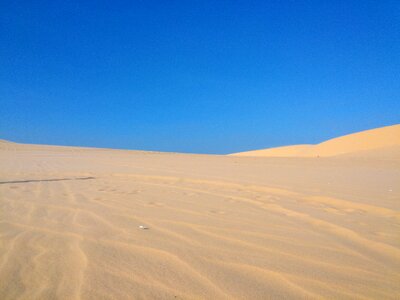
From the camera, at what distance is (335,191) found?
16.6 ft

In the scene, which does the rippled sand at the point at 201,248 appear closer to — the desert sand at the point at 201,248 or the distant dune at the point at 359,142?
the desert sand at the point at 201,248

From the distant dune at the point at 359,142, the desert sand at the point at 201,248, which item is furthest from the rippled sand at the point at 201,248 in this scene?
the distant dune at the point at 359,142

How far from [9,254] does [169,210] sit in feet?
6.01

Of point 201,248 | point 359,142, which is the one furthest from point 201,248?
point 359,142

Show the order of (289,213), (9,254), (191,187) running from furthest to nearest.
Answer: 1. (191,187)
2. (289,213)
3. (9,254)

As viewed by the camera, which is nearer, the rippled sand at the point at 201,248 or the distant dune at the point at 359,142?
the rippled sand at the point at 201,248

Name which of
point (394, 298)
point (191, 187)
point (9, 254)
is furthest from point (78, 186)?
point (394, 298)

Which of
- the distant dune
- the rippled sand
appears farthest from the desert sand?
the distant dune

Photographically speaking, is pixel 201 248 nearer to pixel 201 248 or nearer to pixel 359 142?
pixel 201 248

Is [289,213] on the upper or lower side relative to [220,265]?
upper

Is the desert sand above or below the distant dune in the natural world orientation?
below

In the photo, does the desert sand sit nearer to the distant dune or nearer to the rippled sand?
the rippled sand

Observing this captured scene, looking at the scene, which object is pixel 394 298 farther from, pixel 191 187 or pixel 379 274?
pixel 191 187

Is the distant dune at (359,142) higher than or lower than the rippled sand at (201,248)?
higher
